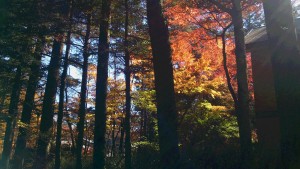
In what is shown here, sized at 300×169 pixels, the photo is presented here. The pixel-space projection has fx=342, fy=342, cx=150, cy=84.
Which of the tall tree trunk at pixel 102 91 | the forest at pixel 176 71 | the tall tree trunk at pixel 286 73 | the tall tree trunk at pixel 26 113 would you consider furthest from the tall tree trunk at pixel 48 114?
the tall tree trunk at pixel 286 73

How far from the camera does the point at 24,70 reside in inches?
850

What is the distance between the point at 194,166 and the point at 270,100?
27.9 feet

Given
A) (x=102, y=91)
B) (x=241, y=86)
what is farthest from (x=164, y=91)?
(x=102, y=91)

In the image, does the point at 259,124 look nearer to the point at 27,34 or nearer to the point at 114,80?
the point at 27,34

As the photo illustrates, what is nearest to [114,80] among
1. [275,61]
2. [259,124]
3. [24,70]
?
[24,70]

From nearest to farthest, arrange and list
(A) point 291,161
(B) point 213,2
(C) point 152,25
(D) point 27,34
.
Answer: (A) point 291,161, (C) point 152,25, (B) point 213,2, (D) point 27,34

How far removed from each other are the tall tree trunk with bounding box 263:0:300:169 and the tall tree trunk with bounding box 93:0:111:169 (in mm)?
8757

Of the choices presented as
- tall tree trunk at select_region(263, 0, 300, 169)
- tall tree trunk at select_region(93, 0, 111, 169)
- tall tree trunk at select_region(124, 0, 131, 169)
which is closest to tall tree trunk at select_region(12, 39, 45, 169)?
tall tree trunk at select_region(124, 0, 131, 169)

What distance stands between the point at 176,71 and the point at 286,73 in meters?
11.9

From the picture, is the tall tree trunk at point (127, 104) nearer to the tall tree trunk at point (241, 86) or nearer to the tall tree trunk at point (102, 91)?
the tall tree trunk at point (102, 91)

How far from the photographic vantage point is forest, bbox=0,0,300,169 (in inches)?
304

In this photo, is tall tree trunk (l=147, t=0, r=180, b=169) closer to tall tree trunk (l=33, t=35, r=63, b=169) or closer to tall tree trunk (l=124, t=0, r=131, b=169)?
tall tree trunk (l=124, t=0, r=131, b=169)

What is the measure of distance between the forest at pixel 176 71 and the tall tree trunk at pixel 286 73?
21 mm

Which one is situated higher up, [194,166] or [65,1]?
[65,1]
